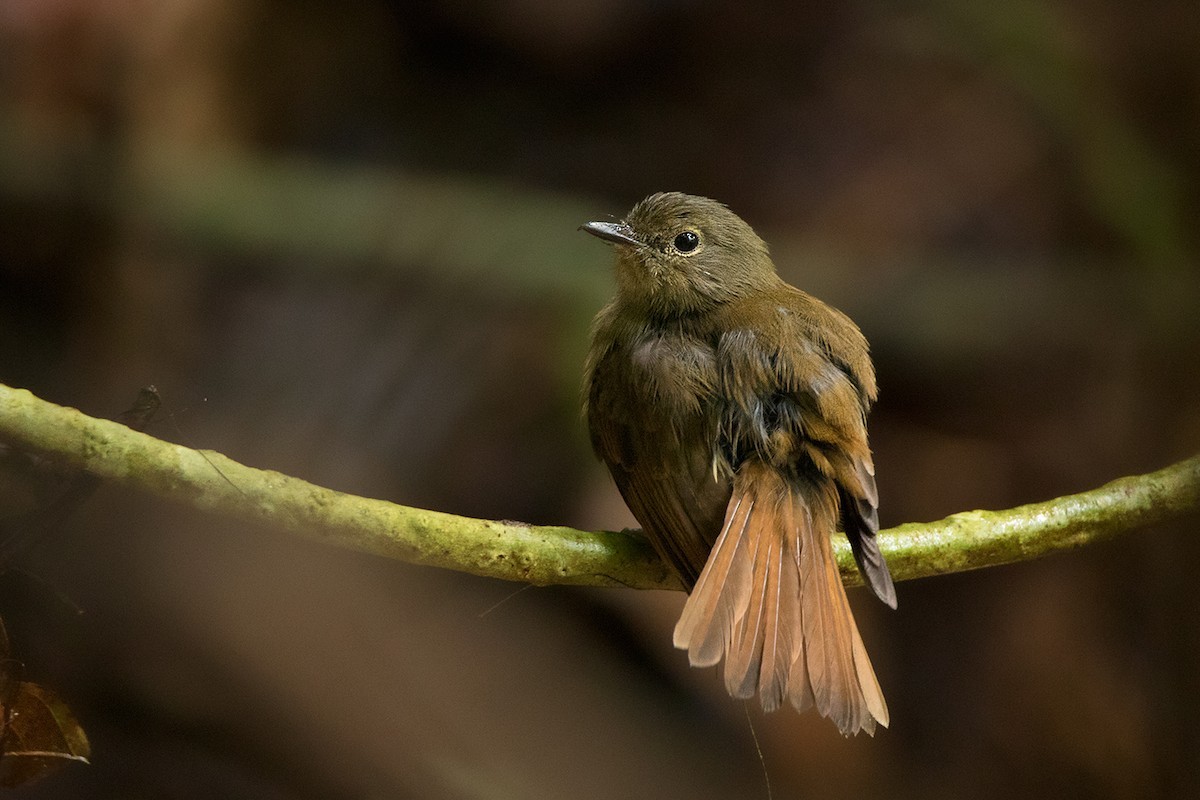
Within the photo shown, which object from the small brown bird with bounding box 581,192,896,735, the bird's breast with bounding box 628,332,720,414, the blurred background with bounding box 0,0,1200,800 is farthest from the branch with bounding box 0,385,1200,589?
the blurred background with bounding box 0,0,1200,800

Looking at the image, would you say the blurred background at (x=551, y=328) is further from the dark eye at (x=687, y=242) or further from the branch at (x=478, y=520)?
the dark eye at (x=687, y=242)

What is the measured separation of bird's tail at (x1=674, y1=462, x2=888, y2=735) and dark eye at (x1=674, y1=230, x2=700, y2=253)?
62cm

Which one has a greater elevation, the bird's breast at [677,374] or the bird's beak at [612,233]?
the bird's beak at [612,233]

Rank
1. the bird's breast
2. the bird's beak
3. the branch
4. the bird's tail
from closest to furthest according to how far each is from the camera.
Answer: the branch → the bird's tail → the bird's breast → the bird's beak

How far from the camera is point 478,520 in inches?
64.7

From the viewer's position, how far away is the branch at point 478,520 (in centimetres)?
140

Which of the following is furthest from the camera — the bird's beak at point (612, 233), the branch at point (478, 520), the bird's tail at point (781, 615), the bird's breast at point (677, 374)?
the bird's beak at point (612, 233)

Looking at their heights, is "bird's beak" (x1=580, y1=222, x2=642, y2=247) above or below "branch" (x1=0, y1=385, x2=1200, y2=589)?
above

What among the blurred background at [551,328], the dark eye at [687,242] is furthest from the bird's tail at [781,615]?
the blurred background at [551,328]

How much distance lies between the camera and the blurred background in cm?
245

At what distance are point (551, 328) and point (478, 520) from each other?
1.77 metres

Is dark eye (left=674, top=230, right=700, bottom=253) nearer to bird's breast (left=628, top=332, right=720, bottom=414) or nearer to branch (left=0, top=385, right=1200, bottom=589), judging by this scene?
bird's breast (left=628, top=332, right=720, bottom=414)

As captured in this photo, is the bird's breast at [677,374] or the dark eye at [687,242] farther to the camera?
the dark eye at [687,242]

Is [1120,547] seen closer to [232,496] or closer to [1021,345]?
[1021,345]
